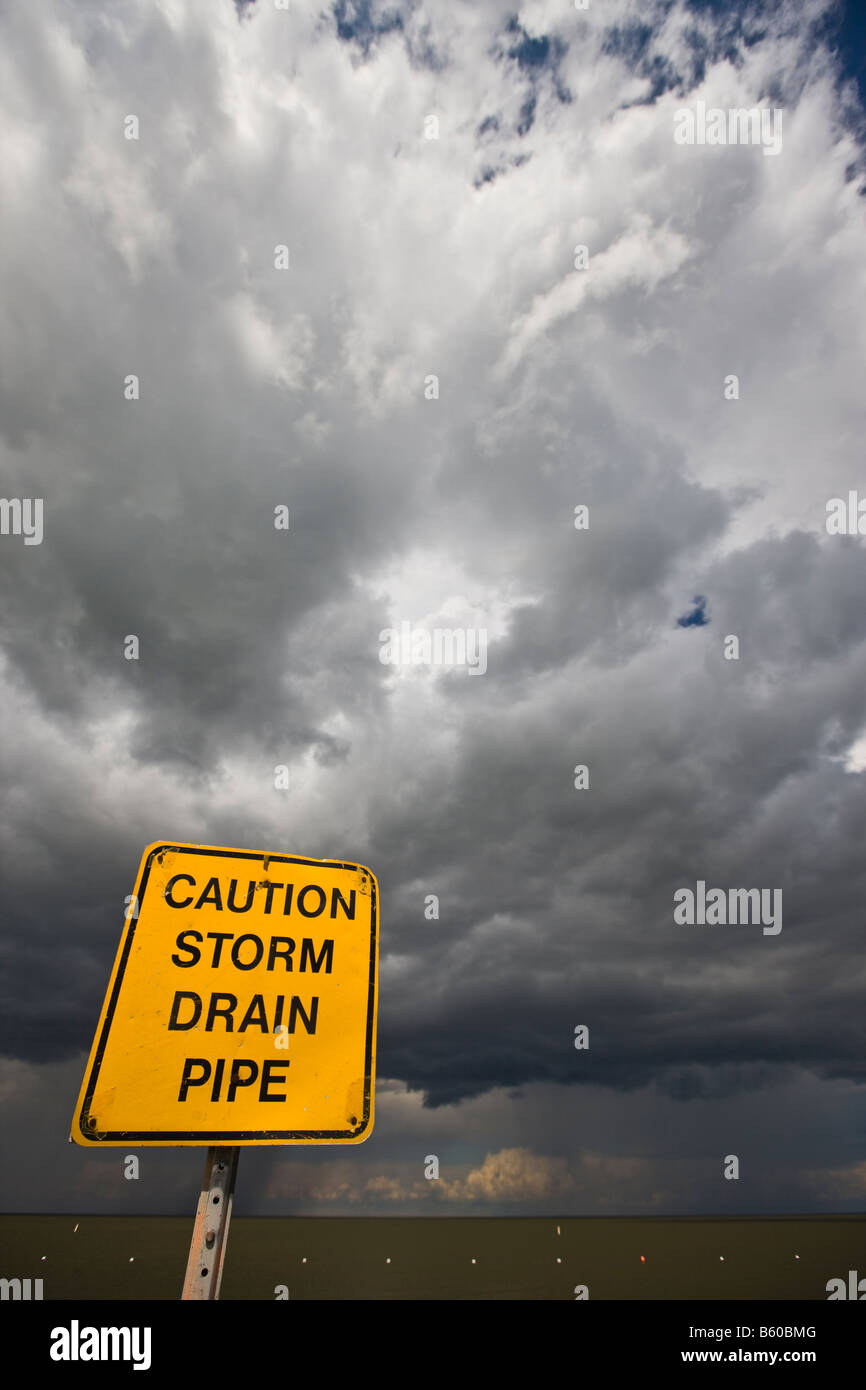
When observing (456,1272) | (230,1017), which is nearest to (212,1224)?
(230,1017)

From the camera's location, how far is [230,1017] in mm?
3254

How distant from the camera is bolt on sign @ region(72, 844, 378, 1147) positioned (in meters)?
3.00

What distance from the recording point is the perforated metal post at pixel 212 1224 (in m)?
2.85

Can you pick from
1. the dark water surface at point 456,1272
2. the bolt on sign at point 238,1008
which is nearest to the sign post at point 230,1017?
the bolt on sign at point 238,1008

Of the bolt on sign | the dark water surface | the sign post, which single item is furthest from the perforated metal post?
the dark water surface

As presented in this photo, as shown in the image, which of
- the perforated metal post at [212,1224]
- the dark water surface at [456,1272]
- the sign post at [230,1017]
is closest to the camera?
the perforated metal post at [212,1224]

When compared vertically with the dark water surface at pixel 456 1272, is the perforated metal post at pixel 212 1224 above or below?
above

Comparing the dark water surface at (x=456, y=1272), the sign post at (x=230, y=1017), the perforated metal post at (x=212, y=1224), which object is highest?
the sign post at (x=230, y=1017)

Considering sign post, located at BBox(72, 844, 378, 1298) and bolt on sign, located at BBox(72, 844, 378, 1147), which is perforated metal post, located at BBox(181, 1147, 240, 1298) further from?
bolt on sign, located at BBox(72, 844, 378, 1147)

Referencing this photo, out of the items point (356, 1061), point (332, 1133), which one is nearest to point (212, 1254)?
point (332, 1133)

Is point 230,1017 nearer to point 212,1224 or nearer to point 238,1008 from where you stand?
point 238,1008

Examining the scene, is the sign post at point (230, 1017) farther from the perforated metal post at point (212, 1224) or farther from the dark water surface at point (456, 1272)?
the dark water surface at point (456, 1272)
